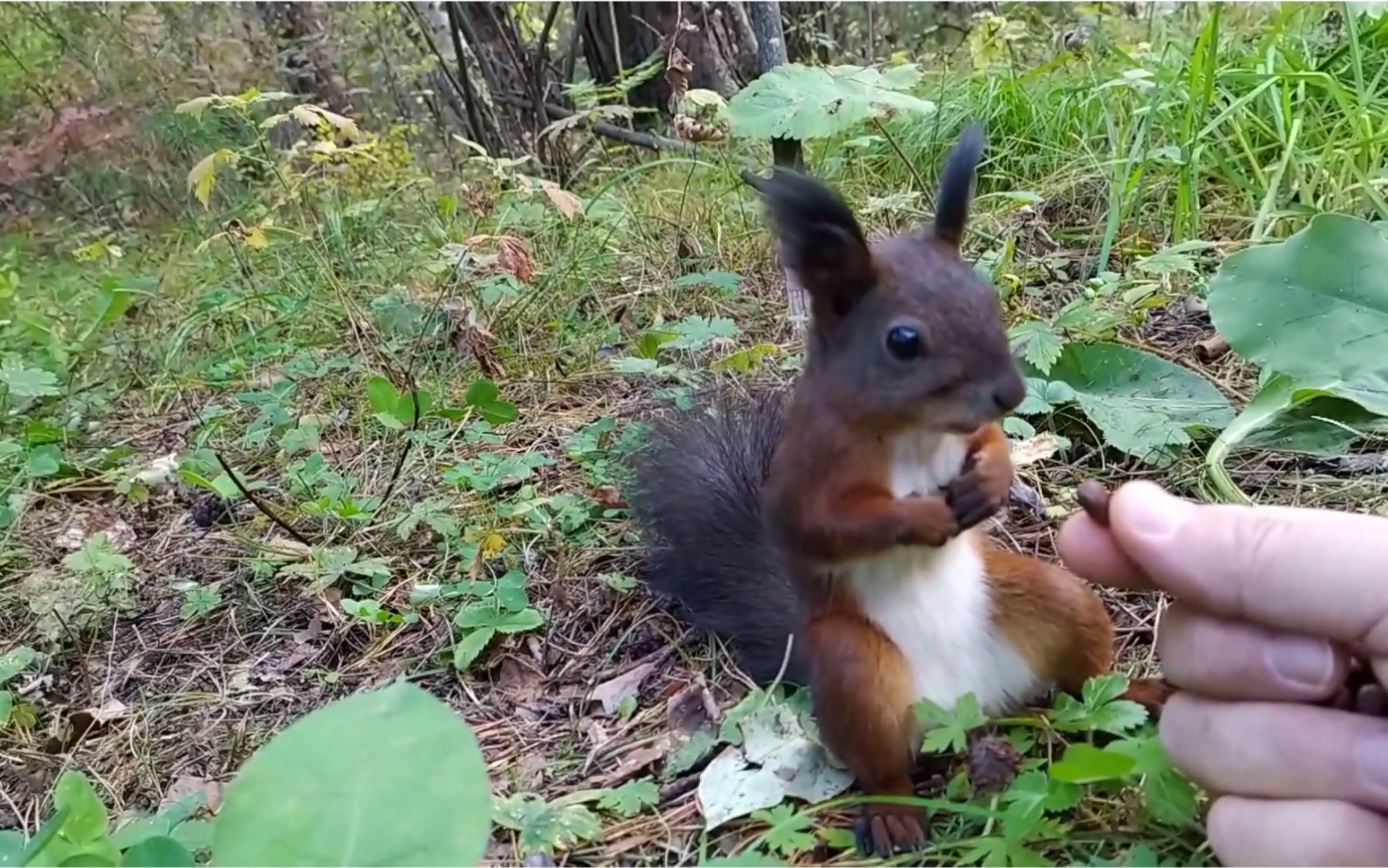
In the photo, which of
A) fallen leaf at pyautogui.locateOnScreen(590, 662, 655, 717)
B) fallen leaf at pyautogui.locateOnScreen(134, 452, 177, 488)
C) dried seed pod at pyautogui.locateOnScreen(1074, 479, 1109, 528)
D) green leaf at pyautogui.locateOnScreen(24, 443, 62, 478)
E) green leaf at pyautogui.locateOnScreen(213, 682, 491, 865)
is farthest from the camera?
green leaf at pyautogui.locateOnScreen(24, 443, 62, 478)

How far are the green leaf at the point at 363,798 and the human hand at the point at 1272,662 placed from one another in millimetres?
667

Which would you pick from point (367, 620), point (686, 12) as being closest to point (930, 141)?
point (686, 12)

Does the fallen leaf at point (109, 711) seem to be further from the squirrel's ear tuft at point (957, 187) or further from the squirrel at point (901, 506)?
the squirrel's ear tuft at point (957, 187)

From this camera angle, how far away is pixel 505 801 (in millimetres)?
1423

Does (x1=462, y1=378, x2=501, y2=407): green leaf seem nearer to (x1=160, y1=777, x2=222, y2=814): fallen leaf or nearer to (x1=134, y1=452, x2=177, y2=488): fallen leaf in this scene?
(x1=134, y1=452, x2=177, y2=488): fallen leaf

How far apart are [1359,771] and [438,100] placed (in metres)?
6.36

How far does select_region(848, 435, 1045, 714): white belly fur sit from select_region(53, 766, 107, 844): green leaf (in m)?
0.90

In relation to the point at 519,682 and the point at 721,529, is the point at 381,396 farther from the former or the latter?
the point at 721,529

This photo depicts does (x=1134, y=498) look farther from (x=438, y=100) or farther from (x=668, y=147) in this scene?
(x=438, y=100)

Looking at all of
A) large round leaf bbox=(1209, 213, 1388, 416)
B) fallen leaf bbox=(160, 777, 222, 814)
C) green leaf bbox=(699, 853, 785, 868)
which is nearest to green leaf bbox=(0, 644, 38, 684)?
fallen leaf bbox=(160, 777, 222, 814)

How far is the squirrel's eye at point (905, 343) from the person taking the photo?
1200 mm

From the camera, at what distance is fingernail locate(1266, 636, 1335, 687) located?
104cm

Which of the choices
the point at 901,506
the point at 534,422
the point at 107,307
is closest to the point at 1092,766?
the point at 901,506

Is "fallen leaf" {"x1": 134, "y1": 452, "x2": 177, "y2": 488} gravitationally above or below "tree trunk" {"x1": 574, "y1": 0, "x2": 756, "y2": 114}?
below
